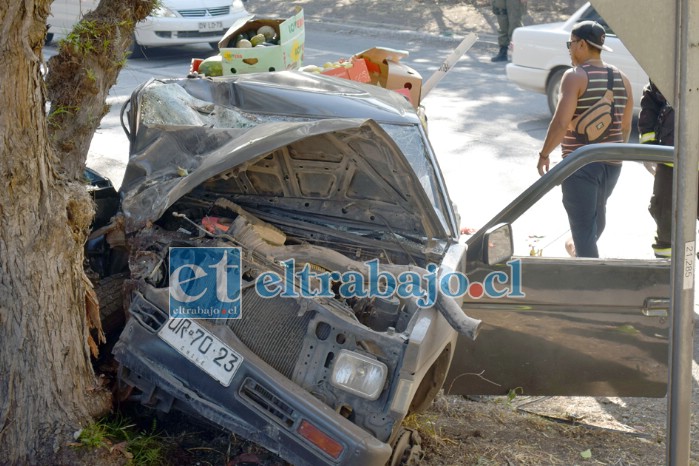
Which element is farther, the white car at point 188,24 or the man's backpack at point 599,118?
the white car at point 188,24

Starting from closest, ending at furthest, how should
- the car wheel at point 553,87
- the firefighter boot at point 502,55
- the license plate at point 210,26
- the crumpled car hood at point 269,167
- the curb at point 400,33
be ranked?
the crumpled car hood at point 269,167, the car wheel at point 553,87, the license plate at point 210,26, the firefighter boot at point 502,55, the curb at point 400,33

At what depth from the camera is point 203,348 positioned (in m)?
3.58

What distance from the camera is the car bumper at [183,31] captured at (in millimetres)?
14750

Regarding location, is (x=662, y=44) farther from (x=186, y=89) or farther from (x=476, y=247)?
(x=186, y=89)

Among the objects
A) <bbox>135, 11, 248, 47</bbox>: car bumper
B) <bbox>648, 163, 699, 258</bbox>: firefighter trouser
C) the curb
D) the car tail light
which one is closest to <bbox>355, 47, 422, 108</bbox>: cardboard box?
<bbox>648, 163, 699, 258</bbox>: firefighter trouser

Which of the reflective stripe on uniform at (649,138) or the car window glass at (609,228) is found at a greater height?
the reflective stripe on uniform at (649,138)

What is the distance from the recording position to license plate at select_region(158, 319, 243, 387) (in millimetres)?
3529

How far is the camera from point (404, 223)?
14.9ft

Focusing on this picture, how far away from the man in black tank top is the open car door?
1111 millimetres

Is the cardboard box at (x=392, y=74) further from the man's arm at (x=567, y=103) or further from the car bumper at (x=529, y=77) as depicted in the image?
the car bumper at (x=529, y=77)

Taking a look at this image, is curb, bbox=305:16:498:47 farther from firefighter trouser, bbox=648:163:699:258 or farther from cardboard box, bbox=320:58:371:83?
firefighter trouser, bbox=648:163:699:258

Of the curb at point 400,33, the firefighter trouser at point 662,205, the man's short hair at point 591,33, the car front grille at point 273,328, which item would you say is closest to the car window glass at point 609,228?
the firefighter trouser at point 662,205

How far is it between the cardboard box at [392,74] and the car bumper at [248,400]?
4.20 meters

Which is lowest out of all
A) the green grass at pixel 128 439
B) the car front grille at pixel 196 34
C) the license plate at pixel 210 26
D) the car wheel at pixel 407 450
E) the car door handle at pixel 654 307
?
the car wheel at pixel 407 450
